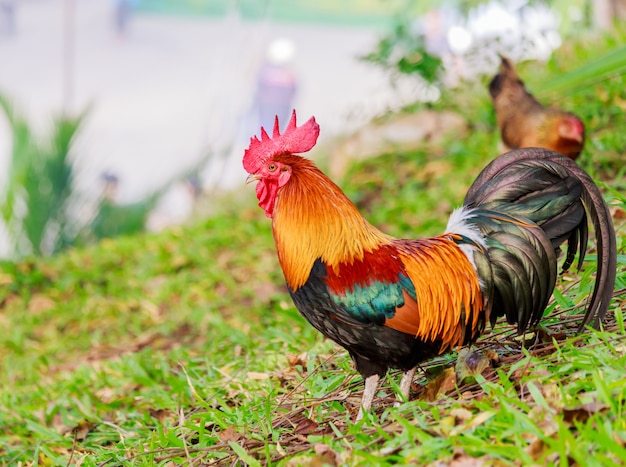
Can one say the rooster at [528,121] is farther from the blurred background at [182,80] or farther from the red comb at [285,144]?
the red comb at [285,144]

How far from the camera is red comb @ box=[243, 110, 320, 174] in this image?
8.43ft

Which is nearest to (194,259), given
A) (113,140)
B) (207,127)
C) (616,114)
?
(616,114)

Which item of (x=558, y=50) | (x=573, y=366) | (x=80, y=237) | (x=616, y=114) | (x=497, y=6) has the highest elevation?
(x=497, y=6)

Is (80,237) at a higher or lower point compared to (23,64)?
lower

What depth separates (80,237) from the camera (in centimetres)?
929

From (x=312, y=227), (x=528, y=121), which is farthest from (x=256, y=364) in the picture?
(x=528, y=121)

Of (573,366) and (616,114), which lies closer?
(573,366)

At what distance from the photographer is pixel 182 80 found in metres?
17.7

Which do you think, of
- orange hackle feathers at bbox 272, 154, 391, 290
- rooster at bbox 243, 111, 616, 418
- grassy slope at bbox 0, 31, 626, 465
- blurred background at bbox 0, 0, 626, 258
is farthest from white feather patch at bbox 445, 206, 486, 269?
blurred background at bbox 0, 0, 626, 258

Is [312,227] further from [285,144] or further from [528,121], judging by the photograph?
[528,121]

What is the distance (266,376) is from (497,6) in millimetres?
6052

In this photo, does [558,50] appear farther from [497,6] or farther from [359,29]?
[359,29]

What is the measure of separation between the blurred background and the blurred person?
3 cm

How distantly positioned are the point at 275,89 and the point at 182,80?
16.0 ft
